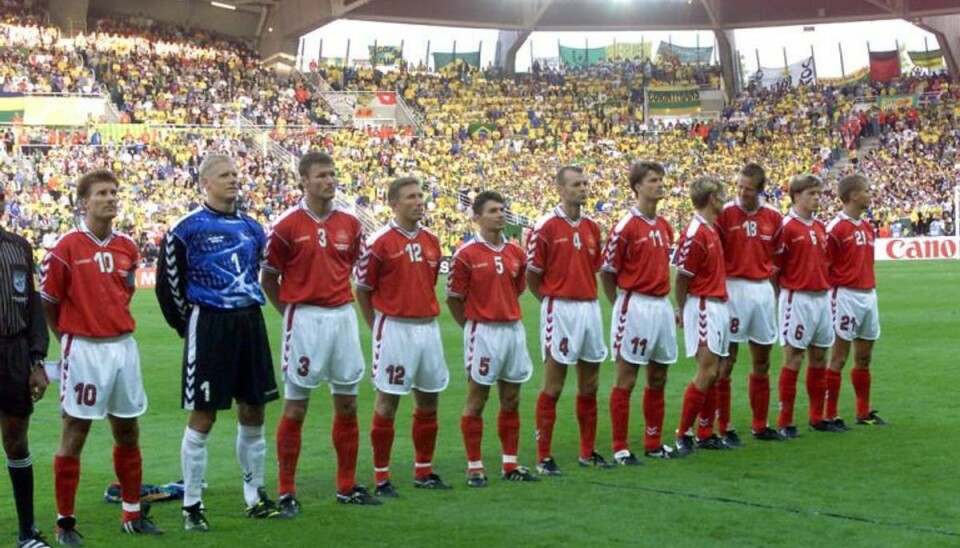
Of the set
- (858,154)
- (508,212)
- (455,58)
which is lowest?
(508,212)

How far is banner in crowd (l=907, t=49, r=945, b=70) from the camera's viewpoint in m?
64.1

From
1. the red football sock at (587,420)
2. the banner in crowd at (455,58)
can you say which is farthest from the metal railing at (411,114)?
the red football sock at (587,420)

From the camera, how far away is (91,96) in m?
45.2

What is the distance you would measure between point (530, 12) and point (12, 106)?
2778 centimetres

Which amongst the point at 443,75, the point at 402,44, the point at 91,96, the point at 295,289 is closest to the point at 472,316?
the point at 295,289

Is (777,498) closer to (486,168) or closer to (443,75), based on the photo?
(486,168)

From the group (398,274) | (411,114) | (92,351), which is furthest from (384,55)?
(92,351)

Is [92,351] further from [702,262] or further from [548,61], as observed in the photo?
[548,61]

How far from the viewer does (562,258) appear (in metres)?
10.0

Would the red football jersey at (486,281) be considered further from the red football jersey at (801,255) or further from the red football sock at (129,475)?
the red football jersey at (801,255)

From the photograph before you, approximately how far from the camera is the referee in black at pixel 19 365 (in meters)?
7.46

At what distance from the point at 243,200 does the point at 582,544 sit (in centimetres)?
3408

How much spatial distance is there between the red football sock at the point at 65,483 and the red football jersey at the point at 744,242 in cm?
568

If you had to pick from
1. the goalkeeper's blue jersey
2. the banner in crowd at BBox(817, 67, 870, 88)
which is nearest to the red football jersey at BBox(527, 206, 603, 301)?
the goalkeeper's blue jersey
